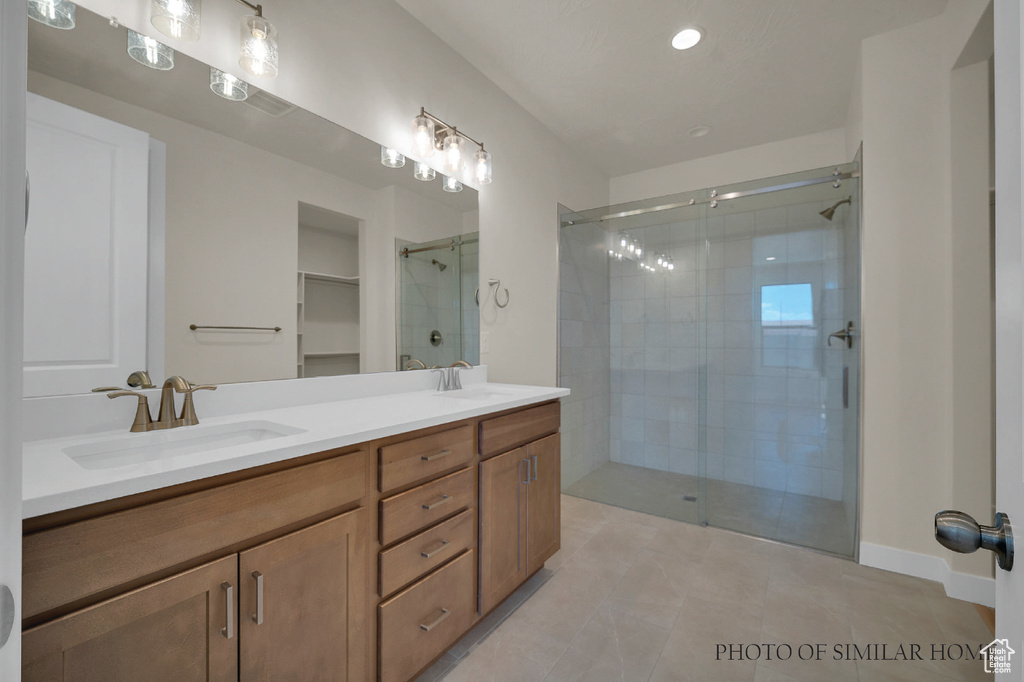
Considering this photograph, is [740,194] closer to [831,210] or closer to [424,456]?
[831,210]

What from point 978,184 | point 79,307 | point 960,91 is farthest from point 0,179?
point 960,91

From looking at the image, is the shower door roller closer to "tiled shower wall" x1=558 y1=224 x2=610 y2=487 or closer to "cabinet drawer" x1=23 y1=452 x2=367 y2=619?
"cabinet drawer" x1=23 y1=452 x2=367 y2=619

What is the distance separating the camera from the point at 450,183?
89.7 inches

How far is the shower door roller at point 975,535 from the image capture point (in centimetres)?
47

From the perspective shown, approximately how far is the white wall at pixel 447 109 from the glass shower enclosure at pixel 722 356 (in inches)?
12.0

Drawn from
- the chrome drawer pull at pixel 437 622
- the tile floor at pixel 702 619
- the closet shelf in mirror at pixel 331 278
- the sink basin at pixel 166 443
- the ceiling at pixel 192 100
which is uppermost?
the ceiling at pixel 192 100

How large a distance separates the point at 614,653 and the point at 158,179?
213 cm

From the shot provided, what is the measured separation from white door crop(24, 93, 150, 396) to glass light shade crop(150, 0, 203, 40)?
1.07ft

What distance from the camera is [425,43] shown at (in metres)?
2.15

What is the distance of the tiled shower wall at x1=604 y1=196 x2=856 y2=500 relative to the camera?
2654 millimetres

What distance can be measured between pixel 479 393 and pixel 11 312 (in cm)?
188

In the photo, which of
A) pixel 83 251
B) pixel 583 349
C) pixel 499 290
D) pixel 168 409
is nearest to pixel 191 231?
pixel 83 251

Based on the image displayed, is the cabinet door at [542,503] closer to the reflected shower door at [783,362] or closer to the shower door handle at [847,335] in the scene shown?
the reflected shower door at [783,362]

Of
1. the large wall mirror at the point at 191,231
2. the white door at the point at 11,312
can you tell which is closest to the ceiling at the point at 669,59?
the large wall mirror at the point at 191,231
